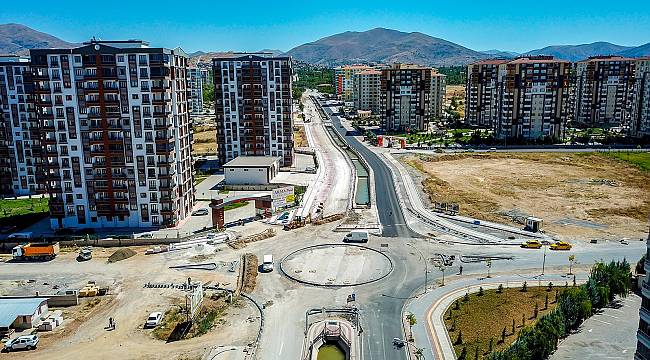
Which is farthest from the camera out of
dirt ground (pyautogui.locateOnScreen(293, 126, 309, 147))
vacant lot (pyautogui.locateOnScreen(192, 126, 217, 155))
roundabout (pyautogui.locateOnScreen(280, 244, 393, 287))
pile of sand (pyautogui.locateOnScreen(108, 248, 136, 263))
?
dirt ground (pyautogui.locateOnScreen(293, 126, 309, 147))

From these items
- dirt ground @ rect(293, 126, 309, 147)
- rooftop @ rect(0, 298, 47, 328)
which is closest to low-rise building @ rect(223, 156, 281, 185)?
dirt ground @ rect(293, 126, 309, 147)

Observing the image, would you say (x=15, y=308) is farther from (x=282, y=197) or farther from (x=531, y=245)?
(x=531, y=245)

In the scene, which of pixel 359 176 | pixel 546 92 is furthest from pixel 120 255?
pixel 546 92

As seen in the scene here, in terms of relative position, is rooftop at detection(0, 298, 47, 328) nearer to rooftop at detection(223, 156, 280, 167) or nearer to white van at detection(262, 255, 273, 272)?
white van at detection(262, 255, 273, 272)

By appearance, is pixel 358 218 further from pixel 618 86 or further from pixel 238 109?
pixel 618 86

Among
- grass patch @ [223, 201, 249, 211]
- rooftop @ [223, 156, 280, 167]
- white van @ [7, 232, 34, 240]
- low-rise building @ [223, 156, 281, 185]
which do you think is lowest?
white van @ [7, 232, 34, 240]

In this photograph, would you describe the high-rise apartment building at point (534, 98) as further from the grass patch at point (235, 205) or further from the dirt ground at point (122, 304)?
the dirt ground at point (122, 304)
